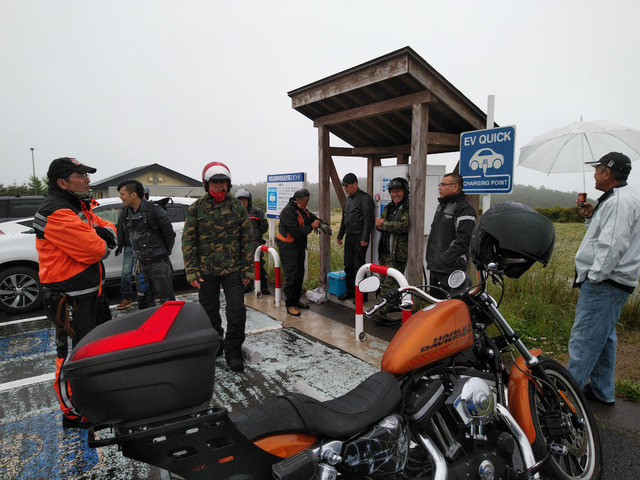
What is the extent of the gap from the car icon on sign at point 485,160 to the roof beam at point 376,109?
36.1 inches

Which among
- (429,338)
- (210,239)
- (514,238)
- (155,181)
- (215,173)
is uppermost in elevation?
(155,181)

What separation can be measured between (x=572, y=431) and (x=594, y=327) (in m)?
1.01

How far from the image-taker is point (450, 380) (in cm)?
198

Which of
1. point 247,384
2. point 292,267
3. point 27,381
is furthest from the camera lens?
point 292,267

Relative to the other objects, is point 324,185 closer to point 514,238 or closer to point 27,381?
point 27,381

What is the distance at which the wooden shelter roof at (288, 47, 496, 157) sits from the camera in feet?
15.7

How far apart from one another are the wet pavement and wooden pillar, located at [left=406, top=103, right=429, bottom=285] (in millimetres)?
894

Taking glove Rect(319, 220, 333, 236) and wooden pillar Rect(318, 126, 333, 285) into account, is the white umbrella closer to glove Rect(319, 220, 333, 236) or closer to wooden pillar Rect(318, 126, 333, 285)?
glove Rect(319, 220, 333, 236)

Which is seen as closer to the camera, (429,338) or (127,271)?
(429,338)

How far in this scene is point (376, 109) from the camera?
17.8ft

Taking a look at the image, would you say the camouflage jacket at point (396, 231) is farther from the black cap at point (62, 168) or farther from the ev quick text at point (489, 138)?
the black cap at point (62, 168)

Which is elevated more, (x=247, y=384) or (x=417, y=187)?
(x=417, y=187)

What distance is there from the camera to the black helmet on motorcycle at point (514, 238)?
79.5 inches

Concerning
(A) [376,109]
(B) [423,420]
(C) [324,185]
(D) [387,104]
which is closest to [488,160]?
(D) [387,104]
